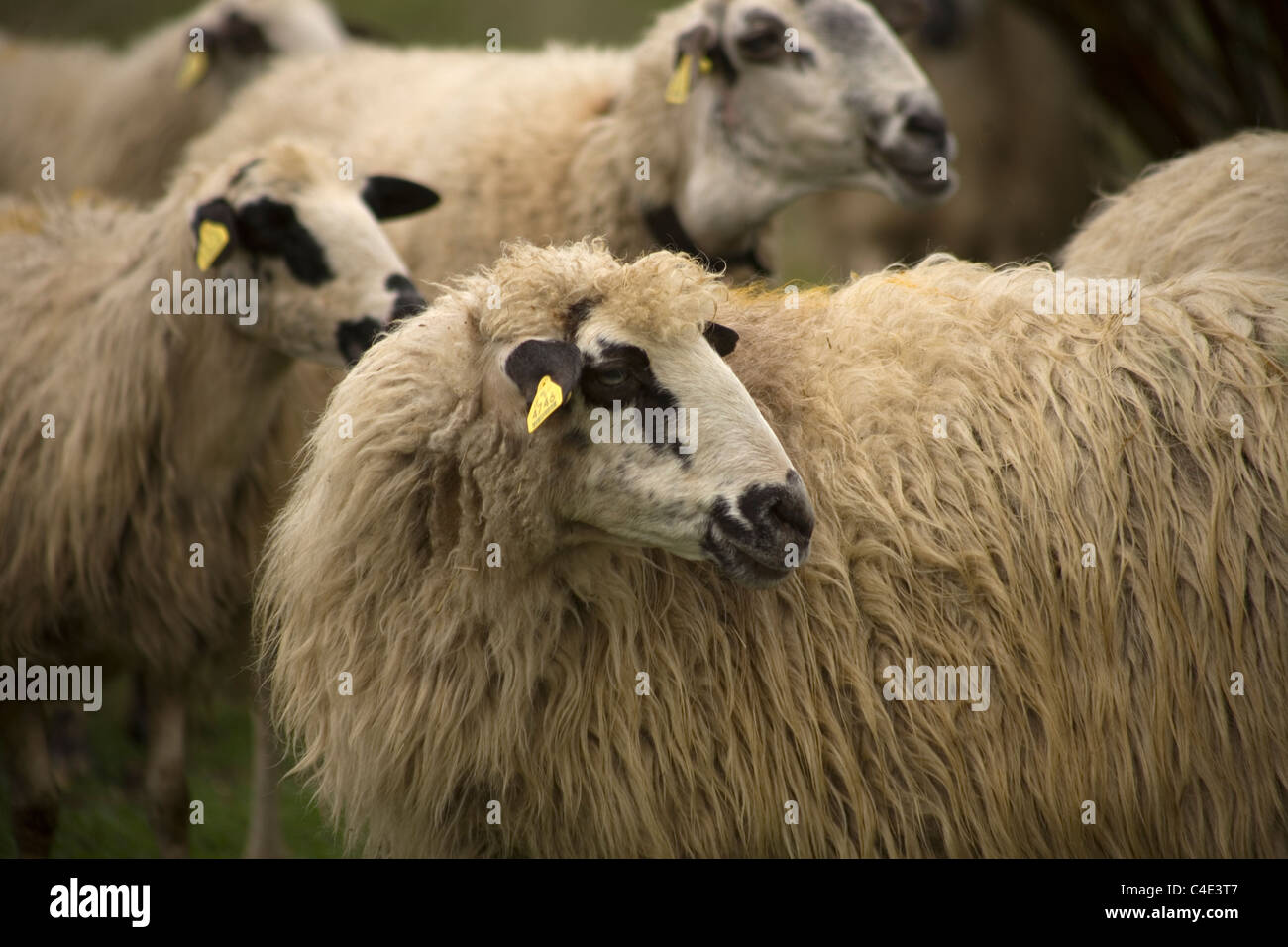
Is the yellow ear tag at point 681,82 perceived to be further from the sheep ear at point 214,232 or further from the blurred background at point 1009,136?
the sheep ear at point 214,232

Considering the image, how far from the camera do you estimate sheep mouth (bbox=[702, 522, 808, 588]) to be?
9.80ft

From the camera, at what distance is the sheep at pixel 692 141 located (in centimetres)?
520

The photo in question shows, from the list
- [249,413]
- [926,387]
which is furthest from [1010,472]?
[249,413]

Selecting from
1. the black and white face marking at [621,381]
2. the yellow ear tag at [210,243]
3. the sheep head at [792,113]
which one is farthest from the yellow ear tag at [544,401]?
the sheep head at [792,113]

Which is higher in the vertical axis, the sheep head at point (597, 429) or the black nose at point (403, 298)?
the black nose at point (403, 298)

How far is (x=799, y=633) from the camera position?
11.0 ft

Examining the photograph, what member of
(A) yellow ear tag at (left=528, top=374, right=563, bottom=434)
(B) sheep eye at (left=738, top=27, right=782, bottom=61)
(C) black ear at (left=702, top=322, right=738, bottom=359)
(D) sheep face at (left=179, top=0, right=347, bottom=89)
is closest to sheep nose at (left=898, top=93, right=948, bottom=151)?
(B) sheep eye at (left=738, top=27, right=782, bottom=61)

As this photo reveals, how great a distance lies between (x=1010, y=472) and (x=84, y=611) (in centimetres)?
315

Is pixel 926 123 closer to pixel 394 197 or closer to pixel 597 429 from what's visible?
pixel 394 197

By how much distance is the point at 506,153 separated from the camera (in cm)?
579
